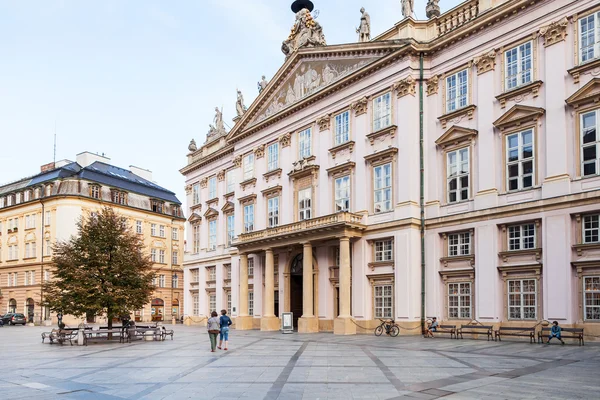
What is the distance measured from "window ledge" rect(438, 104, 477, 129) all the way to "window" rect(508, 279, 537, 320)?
29.9 feet

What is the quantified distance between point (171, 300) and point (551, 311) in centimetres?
6119

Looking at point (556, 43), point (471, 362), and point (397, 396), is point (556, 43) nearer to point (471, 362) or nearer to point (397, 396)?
point (471, 362)

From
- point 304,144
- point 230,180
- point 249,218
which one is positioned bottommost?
point 249,218

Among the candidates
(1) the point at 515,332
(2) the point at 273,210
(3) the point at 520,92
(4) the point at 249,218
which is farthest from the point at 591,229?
(4) the point at 249,218

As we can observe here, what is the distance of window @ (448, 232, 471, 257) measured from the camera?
31219 mm

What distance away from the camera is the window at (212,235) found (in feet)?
177

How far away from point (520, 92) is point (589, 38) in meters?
3.82

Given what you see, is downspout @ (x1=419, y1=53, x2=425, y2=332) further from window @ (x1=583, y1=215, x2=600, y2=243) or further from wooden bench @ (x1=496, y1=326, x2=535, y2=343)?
window @ (x1=583, y1=215, x2=600, y2=243)

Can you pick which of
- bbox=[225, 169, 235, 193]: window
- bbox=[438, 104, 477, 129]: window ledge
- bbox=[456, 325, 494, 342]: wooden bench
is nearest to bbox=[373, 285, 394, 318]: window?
bbox=[456, 325, 494, 342]: wooden bench

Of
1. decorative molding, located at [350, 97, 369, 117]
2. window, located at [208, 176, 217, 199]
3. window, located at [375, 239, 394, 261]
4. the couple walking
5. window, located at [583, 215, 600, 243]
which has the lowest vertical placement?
the couple walking

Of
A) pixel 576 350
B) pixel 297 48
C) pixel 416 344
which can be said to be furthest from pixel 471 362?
pixel 297 48

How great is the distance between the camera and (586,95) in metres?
26.1

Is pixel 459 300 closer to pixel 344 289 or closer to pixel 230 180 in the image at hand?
pixel 344 289

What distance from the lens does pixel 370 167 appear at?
36.3 m
